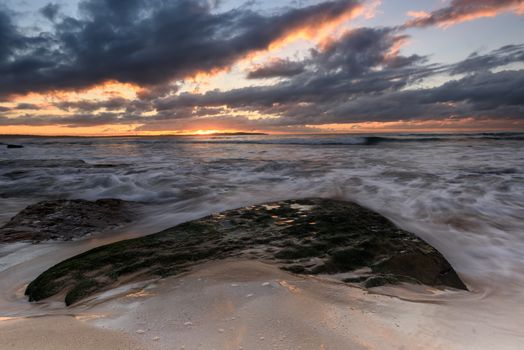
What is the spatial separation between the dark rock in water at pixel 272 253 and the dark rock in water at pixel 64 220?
1318mm

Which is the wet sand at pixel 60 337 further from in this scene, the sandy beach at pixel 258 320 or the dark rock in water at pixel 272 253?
the dark rock in water at pixel 272 253

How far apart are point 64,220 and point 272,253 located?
3288 mm

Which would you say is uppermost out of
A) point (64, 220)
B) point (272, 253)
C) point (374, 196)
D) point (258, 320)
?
point (258, 320)

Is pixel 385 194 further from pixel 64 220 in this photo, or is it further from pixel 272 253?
pixel 64 220

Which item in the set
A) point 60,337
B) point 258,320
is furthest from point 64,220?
point 258,320

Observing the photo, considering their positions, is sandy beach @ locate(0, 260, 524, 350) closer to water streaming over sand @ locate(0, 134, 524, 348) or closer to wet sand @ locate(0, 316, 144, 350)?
wet sand @ locate(0, 316, 144, 350)

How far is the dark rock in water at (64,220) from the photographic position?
3994 millimetres

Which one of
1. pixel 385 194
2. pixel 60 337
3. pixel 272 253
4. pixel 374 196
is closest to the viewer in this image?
pixel 60 337

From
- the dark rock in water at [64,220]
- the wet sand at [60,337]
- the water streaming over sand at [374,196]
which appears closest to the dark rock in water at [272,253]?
the water streaming over sand at [374,196]

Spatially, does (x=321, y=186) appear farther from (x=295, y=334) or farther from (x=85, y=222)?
(x=295, y=334)

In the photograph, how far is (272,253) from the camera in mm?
2984

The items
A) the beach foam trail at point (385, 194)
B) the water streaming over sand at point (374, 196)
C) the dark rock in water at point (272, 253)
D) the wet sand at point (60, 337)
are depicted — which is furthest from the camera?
the beach foam trail at point (385, 194)

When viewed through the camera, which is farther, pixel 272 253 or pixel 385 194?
pixel 385 194

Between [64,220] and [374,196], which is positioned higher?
[64,220]
